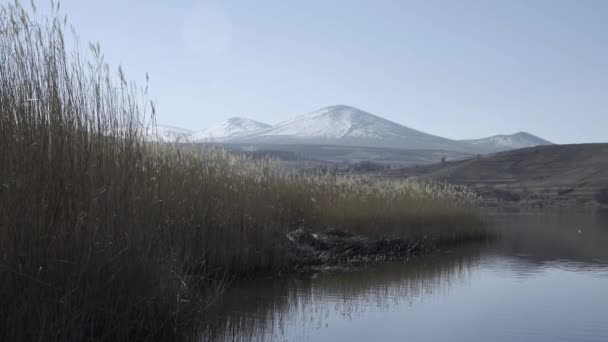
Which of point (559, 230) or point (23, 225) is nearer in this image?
point (23, 225)

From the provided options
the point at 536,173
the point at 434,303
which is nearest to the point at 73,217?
the point at 434,303

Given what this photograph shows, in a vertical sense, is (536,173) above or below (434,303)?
above

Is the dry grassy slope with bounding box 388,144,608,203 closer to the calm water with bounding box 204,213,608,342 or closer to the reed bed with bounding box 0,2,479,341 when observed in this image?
the calm water with bounding box 204,213,608,342

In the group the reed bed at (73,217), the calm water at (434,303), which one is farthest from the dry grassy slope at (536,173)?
the reed bed at (73,217)

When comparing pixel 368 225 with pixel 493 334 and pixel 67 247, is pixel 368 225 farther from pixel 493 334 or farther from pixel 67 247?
pixel 67 247

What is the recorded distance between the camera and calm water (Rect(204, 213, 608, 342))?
6848 millimetres

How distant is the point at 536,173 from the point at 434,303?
66952mm

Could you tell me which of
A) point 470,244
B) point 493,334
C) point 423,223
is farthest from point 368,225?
point 493,334

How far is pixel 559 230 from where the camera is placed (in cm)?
2136

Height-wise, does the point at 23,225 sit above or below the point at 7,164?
below

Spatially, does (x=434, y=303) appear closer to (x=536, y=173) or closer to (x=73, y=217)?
(x=73, y=217)

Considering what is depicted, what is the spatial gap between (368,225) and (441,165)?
71.4 meters

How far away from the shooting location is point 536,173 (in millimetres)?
71625

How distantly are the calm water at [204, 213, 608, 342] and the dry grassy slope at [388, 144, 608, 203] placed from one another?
124ft
